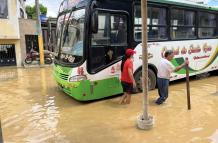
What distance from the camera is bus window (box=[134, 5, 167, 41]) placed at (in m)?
8.31

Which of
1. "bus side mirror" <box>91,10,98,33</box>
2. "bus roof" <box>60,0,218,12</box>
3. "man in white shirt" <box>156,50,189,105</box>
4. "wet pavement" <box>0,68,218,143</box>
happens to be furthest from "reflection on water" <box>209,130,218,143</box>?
"bus roof" <box>60,0,218,12</box>

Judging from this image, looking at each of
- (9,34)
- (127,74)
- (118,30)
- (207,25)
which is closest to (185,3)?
(207,25)

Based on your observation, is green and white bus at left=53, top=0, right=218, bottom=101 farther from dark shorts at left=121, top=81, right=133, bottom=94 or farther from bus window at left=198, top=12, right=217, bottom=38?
bus window at left=198, top=12, right=217, bottom=38

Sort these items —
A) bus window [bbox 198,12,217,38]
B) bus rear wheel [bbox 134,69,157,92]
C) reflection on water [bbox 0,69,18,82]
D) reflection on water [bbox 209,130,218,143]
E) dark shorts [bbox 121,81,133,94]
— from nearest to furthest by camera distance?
reflection on water [bbox 209,130,218,143] < dark shorts [bbox 121,81,133,94] < bus rear wheel [bbox 134,69,157,92] < bus window [bbox 198,12,217,38] < reflection on water [bbox 0,69,18,82]

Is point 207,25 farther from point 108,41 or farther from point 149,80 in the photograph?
point 108,41

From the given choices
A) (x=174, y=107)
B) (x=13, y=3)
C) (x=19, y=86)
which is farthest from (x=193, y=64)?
(x=13, y=3)

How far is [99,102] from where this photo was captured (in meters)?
7.95

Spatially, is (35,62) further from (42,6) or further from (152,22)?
(42,6)

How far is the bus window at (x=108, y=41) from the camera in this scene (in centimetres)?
736

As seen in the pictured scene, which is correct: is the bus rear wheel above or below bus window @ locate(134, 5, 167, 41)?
below

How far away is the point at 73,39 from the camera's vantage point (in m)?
7.66

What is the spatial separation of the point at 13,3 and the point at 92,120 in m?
15.4

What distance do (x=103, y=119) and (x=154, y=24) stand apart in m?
3.83

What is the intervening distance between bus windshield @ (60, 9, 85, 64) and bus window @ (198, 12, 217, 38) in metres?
5.18
